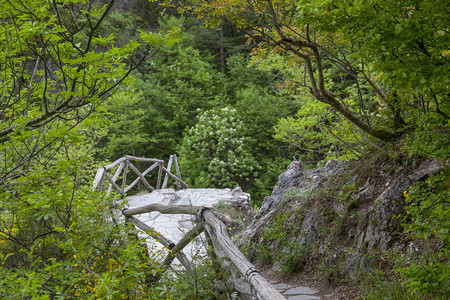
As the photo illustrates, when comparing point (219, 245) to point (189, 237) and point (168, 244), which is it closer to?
point (189, 237)

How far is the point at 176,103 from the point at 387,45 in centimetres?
1374

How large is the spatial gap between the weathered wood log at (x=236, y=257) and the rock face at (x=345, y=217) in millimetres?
1466

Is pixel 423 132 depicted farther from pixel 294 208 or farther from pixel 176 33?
pixel 294 208

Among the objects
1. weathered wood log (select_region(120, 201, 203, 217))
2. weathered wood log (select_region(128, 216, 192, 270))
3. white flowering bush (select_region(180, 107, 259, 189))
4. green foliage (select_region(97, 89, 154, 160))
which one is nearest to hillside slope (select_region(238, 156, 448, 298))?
weathered wood log (select_region(128, 216, 192, 270))

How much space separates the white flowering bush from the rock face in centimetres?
771

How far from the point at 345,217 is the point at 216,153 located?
382 inches

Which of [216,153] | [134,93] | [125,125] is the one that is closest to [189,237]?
[134,93]

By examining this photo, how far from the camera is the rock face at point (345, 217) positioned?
330cm

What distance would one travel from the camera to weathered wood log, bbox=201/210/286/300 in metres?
1.85

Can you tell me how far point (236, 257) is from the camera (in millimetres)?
2312

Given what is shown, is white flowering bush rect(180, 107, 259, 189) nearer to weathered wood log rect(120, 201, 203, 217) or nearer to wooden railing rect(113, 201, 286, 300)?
weathered wood log rect(120, 201, 203, 217)

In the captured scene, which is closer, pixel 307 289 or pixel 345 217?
pixel 307 289

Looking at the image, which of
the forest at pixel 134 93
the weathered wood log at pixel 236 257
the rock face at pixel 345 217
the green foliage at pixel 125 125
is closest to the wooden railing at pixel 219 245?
the weathered wood log at pixel 236 257

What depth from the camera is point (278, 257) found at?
173 inches
